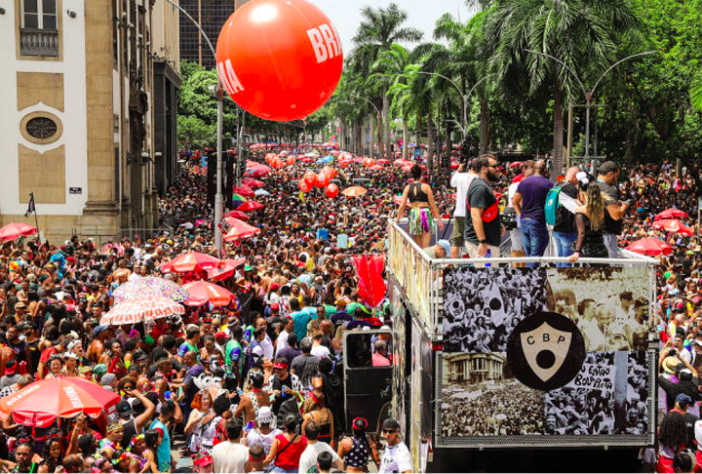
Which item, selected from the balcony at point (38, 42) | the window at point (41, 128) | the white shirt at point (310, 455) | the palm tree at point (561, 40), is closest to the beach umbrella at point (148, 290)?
the white shirt at point (310, 455)

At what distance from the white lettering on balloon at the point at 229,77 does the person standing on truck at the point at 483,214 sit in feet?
11.8

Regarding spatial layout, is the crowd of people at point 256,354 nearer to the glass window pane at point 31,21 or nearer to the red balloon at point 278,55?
the red balloon at point 278,55

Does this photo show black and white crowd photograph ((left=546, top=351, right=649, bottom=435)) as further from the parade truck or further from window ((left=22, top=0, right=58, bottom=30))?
window ((left=22, top=0, right=58, bottom=30))

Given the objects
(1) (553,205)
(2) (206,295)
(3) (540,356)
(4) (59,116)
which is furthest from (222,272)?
(4) (59,116)

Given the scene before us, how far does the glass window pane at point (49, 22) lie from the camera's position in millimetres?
32250

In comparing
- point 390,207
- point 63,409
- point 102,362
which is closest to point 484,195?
point 63,409

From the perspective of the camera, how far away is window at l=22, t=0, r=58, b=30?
32.1m

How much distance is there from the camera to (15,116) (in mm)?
32500

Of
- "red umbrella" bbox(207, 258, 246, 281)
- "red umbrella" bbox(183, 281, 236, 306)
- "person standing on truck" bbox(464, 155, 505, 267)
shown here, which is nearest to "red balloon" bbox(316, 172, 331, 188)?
"red umbrella" bbox(207, 258, 246, 281)

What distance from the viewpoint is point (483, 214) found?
1009 centimetres

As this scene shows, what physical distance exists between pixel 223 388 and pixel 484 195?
13.2ft

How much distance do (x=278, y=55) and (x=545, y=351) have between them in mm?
5406

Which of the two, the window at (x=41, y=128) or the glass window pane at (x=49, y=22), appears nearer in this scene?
the glass window pane at (x=49, y=22)

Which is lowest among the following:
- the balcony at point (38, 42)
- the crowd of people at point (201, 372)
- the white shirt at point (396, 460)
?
the white shirt at point (396, 460)
